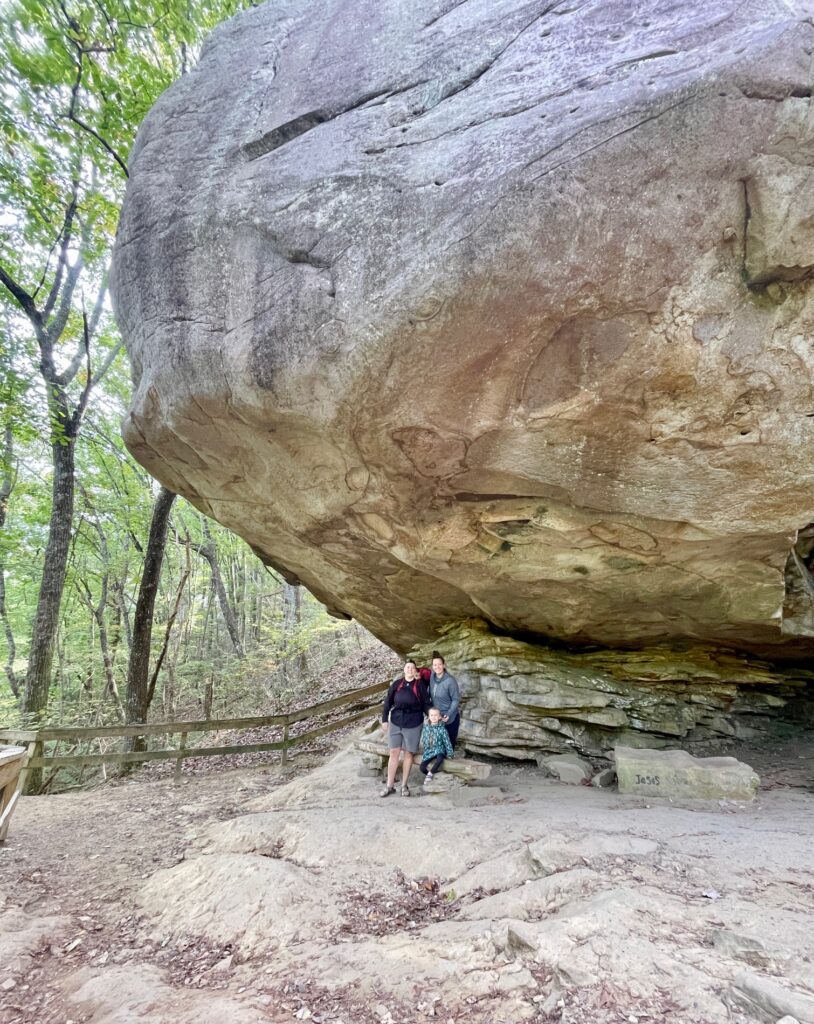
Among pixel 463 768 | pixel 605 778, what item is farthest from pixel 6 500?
pixel 605 778

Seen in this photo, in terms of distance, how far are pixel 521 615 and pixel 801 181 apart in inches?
206

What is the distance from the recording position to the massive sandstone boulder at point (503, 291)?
3707mm

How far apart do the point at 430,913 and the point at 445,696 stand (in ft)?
9.00

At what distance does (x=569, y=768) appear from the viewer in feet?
20.6

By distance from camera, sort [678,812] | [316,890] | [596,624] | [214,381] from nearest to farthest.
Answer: [316,890]
[678,812]
[214,381]
[596,624]

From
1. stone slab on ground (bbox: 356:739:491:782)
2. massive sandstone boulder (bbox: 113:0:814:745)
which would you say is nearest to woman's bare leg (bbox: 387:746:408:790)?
stone slab on ground (bbox: 356:739:491:782)

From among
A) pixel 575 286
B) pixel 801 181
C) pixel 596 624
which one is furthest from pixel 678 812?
pixel 801 181

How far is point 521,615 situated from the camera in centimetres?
711

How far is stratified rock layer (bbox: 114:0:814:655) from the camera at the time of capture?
3.71m

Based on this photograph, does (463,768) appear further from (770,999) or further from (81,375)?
(81,375)

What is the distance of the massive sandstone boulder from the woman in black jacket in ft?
4.81

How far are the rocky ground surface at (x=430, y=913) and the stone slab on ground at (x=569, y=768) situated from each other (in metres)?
0.34

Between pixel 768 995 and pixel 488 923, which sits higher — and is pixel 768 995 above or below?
above

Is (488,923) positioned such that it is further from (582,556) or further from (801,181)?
(801,181)
